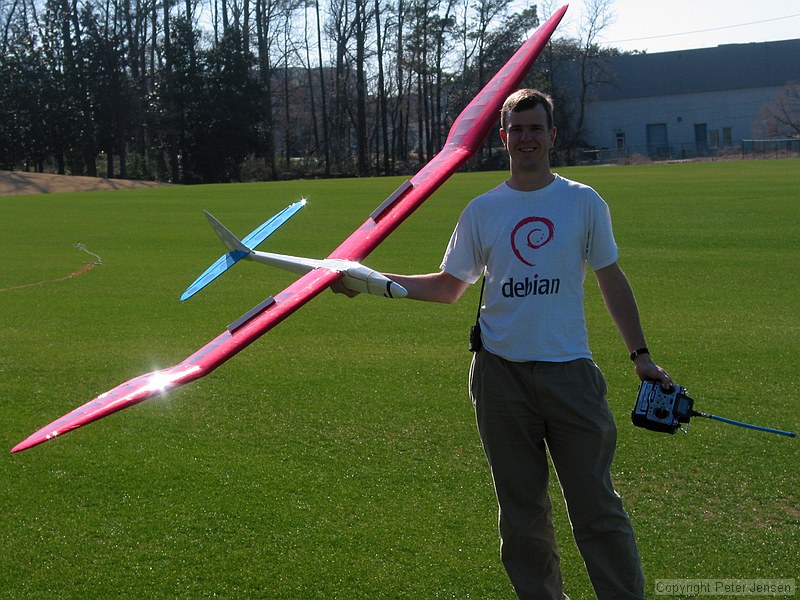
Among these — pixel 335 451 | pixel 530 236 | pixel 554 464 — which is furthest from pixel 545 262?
pixel 335 451

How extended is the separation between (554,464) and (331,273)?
1306mm

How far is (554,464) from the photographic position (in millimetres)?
3439

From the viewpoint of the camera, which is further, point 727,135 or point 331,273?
point 727,135

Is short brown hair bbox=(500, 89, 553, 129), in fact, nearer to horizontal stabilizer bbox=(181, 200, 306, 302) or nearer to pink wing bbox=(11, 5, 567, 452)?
pink wing bbox=(11, 5, 567, 452)

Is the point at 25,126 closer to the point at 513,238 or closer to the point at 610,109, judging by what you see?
the point at 610,109

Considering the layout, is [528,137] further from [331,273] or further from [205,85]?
[205,85]

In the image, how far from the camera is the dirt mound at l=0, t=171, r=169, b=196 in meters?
37.3

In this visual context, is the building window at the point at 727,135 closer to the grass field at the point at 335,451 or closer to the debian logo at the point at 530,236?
the grass field at the point at 335,451

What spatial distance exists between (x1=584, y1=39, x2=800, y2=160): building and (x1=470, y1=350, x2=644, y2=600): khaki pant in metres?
68.2

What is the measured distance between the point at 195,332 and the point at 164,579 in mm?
5725

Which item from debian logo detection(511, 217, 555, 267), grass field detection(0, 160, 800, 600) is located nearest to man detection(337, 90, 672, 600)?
debian logo detection(511, 217, 555, 267)

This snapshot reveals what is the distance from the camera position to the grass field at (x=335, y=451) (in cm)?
420

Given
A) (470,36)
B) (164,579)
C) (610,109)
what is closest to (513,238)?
(164,579)

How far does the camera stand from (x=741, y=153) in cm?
5444
